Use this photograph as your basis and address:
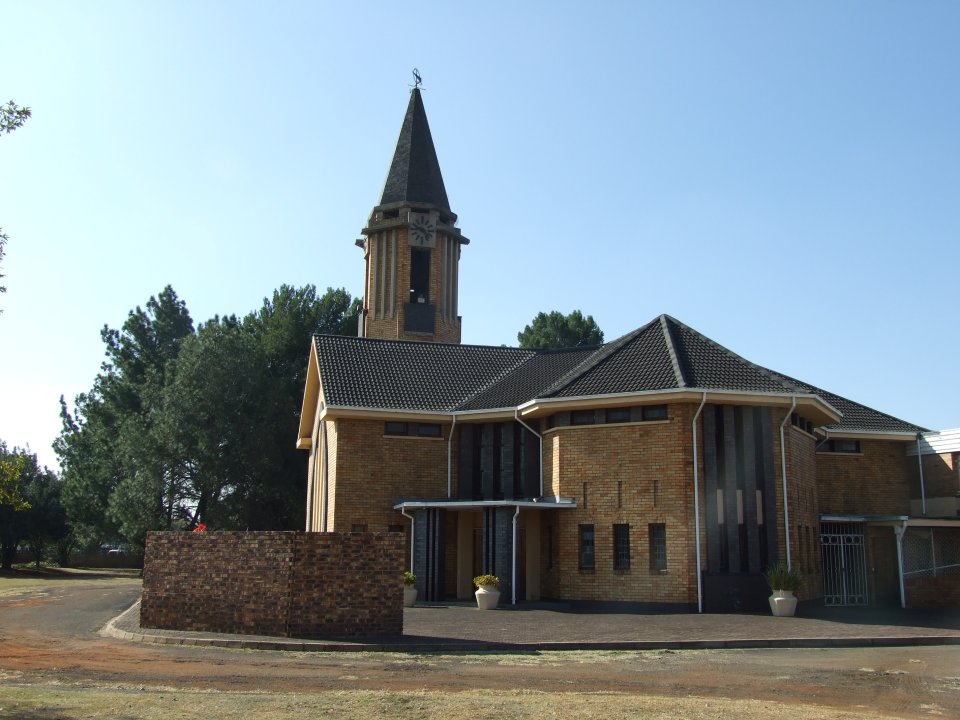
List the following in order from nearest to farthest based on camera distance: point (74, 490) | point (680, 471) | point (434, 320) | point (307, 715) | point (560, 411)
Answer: point (307, 715), point (680, 471), point (560, 411), point (434, 320), point (74, 490)

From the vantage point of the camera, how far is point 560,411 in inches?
979

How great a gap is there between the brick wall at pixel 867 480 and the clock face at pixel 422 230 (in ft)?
62.5

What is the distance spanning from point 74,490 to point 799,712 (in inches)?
1954

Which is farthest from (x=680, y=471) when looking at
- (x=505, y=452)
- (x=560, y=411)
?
(x=505, y=452)

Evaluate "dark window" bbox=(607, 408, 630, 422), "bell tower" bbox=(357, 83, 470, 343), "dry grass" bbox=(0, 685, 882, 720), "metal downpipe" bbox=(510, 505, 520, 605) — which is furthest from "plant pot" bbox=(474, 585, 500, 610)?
"bell tower" bbox=(357, 83, 470, 343)

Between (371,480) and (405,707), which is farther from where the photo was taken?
(371,480)

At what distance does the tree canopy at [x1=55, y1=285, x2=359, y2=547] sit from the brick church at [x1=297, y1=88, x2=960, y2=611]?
1394 cm

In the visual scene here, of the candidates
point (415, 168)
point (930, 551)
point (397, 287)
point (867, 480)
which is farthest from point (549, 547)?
point (415, 168)

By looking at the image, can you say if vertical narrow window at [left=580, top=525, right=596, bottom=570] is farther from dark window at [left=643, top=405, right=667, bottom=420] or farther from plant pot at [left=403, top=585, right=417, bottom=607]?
plant pot at [left=403, top=585, right=417, bottom=607]

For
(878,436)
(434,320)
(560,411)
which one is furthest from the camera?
(434,320)

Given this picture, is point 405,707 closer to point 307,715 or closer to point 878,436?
point 307,715

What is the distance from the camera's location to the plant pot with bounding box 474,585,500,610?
23141mm

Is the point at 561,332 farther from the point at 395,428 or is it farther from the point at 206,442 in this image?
the point at 395,428

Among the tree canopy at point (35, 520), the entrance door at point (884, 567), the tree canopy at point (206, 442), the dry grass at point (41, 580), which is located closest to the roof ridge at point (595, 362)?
the entrance door at point (884, 567)
